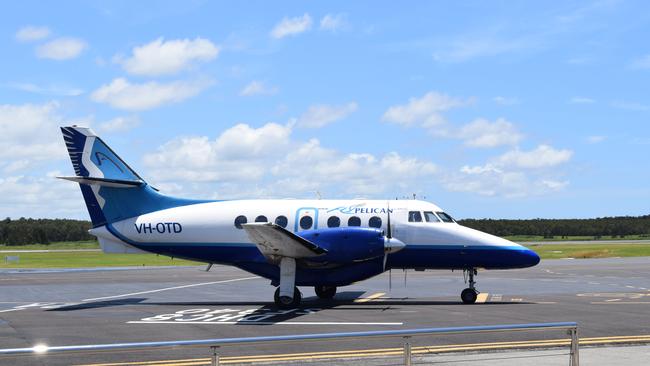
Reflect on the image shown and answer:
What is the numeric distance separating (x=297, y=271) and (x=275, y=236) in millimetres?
2620

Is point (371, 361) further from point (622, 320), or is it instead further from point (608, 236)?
point (608, 236)

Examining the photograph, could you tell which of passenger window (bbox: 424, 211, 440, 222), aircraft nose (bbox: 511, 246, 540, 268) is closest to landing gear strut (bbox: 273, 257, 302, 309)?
passenger window (bbox: 424, 211, 440, 222)

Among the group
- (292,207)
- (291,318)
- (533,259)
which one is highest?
(292,207)

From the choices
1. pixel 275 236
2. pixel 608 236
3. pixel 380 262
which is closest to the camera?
pixel 275 236

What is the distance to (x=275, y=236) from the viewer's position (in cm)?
2236

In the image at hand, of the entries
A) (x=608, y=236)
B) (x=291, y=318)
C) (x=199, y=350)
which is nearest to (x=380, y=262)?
(x=291, y=318)

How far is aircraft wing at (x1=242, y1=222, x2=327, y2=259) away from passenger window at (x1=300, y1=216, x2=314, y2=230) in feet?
5.53

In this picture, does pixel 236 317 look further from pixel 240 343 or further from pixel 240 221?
pixel 240 343

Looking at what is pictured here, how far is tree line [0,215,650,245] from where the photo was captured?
132 meters

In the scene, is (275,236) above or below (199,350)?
above

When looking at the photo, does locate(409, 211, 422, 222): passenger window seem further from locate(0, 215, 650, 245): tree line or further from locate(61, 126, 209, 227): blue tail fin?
locate(0, 215, 650, 245): tree line

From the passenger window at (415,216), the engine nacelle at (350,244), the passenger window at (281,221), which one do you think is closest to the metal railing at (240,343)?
the engine nacelle at (350,244)

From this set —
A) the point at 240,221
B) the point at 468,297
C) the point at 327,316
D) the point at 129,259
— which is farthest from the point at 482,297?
the point at 129,259

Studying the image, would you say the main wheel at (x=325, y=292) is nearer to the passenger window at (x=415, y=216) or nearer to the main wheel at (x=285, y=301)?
the main wheel at (x=285, y=301)
